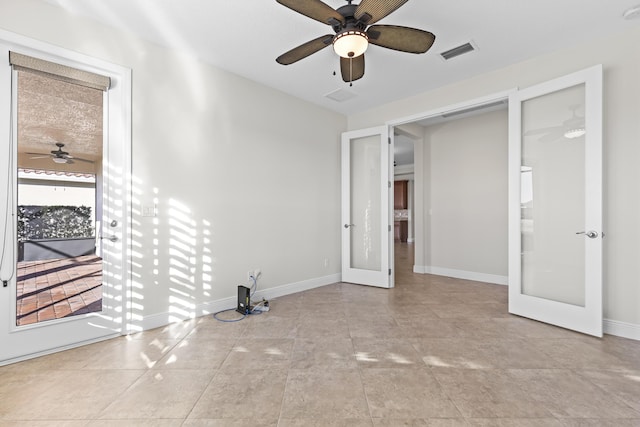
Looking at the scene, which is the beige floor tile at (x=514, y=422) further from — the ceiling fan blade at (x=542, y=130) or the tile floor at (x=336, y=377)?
the ceiling fan blade at (x=542, y=130)

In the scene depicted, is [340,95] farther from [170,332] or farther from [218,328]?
[170,332]

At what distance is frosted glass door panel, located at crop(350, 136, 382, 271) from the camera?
15.0 feet

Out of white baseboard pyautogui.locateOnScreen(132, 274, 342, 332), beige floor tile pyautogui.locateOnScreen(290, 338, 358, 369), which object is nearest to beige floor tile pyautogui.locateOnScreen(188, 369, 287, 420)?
beige floor tile pyautogui.locateOnScreen(290, 338, 358, 369)

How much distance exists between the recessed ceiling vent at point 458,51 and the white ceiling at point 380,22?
7 cm

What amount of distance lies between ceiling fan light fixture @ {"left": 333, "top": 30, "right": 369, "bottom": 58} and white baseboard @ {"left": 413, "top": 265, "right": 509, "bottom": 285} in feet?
14.0

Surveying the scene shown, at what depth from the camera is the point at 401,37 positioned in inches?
85.2

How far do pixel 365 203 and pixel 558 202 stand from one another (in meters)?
2.42

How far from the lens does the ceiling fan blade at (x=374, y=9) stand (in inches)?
70.4

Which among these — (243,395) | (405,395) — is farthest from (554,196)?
(243,395)

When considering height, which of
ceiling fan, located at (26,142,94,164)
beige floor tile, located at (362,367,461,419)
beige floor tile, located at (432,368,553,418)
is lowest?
beige floor tile, located at (362,367,461,419)

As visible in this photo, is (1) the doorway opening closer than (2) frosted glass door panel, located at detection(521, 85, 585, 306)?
No

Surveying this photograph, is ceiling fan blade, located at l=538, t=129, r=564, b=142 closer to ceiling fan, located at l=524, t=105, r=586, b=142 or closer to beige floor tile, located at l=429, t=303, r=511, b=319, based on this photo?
ceiling fan, located at l=524, t=105, r=586, b=142

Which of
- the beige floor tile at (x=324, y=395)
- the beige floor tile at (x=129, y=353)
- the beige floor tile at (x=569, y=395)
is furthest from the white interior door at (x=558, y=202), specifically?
the beige floor tile at (x=129, y=353)

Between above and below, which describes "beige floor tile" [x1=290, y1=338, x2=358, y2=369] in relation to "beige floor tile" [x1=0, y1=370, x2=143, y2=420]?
above
